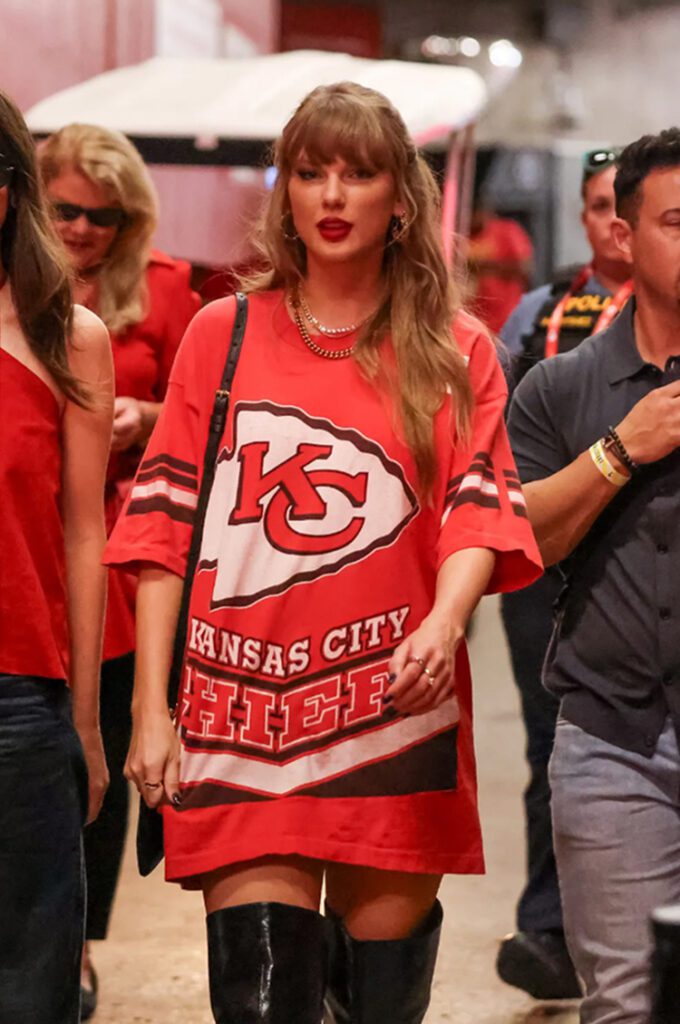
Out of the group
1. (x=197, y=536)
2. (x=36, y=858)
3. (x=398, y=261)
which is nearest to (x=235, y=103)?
(x=398, y=261)

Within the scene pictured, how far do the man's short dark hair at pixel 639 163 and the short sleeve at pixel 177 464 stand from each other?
80 cm

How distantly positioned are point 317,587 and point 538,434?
71cm

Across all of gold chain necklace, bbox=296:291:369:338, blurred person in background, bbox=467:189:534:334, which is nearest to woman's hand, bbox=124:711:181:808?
gold chain necklace, bbox=296:291:369:338

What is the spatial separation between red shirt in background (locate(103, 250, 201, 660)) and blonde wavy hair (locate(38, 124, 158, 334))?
0.06 metres

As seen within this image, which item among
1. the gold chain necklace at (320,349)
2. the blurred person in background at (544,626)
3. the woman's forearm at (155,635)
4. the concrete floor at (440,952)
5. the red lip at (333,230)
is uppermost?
the red lip at (333,230)

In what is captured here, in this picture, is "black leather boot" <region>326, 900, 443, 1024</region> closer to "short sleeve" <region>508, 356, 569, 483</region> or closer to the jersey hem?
the jersey hem

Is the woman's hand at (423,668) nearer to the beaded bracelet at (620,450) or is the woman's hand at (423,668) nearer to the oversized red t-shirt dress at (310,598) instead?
the oversized red t-shirt dress at (310,598)

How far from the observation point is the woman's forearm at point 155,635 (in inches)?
110

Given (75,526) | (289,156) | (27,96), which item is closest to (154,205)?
(289,156)

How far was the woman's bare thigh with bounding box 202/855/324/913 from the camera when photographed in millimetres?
2836

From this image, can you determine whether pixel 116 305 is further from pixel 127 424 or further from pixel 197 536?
pixel 197 536

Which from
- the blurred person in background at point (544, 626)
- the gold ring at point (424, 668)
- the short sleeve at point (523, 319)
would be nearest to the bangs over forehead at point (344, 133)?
the gold ring at point (424, 668)

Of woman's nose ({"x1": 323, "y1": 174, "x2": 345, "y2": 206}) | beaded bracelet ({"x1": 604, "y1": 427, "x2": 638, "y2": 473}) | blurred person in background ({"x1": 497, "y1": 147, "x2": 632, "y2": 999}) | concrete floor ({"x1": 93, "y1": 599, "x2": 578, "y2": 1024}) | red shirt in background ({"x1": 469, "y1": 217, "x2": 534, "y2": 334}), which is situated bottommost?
red shirt in background ({"x1": 469, "y1": 217, "x2": 534, "y2": 334})

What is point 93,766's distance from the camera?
2.84 meters
